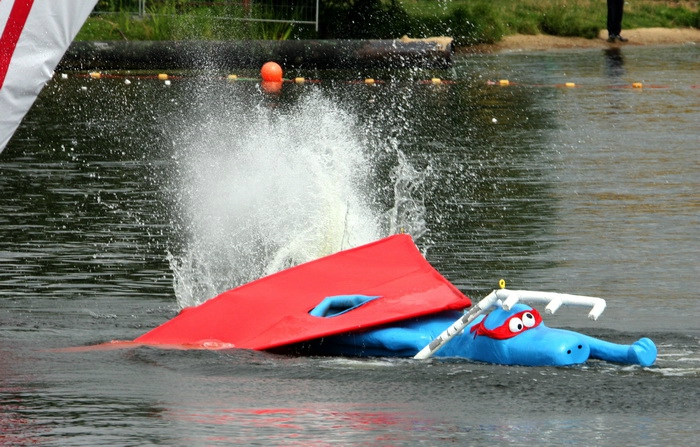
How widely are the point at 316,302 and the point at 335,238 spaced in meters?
2.46

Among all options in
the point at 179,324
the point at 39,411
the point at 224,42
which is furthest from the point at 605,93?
the point at 39,411

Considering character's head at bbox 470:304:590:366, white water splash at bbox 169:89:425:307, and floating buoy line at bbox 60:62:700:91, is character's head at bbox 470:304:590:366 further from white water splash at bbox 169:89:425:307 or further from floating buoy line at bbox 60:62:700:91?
floating buoy line at bbox 60:62:700:91

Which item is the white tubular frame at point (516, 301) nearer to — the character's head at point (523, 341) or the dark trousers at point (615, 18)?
the character's head at point (523, 341)

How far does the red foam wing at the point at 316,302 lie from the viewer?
716 cm

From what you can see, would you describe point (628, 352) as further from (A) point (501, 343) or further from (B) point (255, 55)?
(B) point (255, 55)

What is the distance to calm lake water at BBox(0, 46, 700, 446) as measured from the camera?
6.08 meters

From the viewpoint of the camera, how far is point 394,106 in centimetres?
1927

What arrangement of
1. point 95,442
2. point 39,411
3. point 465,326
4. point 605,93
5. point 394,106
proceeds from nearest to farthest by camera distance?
1. point 95,442
2. point 39,411
3. point 465,326
4. point 394,106
5. point 605,93

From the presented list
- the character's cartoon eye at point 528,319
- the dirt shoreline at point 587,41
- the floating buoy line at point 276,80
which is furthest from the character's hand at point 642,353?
the dirt shoreline at point 587,41

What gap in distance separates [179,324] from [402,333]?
118cm

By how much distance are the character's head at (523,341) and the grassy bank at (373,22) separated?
20.5m

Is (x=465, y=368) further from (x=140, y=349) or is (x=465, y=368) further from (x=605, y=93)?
(x=605, y=93)

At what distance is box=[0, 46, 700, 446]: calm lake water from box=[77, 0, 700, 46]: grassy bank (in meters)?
5.12

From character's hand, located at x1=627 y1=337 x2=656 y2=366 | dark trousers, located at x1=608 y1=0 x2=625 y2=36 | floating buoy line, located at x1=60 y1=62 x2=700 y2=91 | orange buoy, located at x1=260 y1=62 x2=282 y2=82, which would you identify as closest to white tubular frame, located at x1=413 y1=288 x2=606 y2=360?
character's hand, located at x1=627 y1=337 x2=656 y2=366
